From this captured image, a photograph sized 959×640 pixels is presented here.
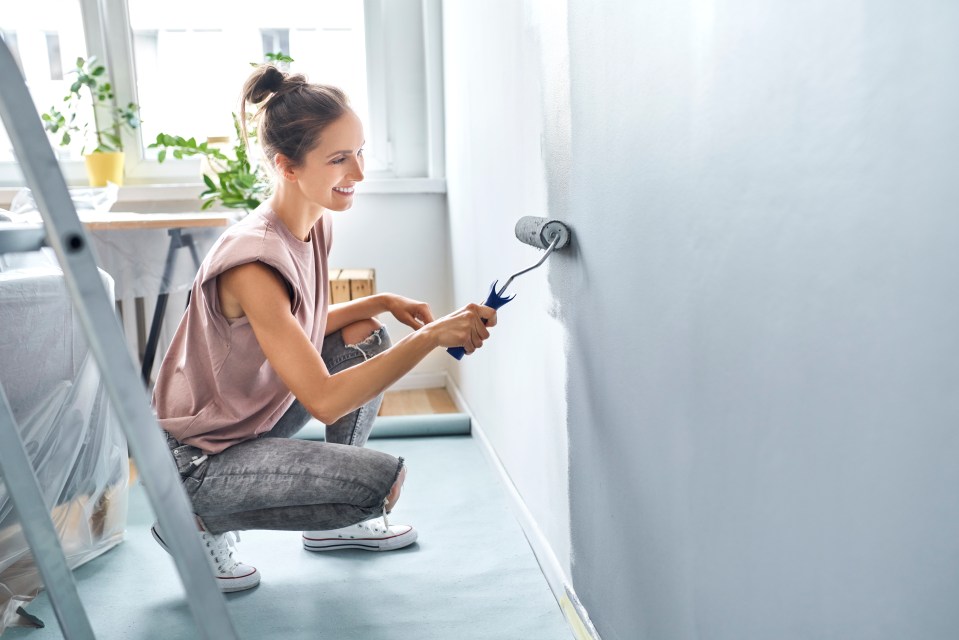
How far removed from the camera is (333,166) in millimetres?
1398

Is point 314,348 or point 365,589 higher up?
point 314,348

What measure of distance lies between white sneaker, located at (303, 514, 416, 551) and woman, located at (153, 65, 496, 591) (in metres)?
0.16

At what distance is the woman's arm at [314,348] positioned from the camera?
3.88 feet

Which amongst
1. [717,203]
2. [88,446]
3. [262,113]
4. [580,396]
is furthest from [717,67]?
[88,446]

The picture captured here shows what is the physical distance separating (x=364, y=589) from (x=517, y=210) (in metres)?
0.72

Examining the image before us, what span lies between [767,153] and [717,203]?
0.09 m

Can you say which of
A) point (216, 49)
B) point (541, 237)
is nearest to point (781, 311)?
point (541, 237)

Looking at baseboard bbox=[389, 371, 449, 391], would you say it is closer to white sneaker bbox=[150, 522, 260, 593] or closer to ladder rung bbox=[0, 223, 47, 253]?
white sneaker bbox=[150, 522, 260, 593]

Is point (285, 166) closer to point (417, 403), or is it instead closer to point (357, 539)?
point (357, 539)

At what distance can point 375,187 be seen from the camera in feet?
9.30

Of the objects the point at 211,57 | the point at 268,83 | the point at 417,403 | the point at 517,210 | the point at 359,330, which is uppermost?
the point at 211,57

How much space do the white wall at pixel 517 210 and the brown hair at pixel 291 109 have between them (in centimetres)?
33

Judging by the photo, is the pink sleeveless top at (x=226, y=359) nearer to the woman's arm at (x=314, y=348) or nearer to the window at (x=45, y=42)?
the woman's arm at (x=314, y=348)

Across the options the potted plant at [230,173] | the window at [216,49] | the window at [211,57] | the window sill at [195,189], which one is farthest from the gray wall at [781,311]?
the window at [216,49]
